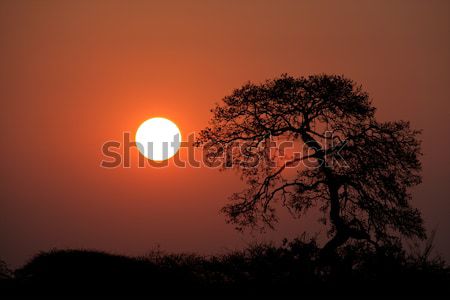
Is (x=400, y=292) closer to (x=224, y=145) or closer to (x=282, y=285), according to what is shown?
(x=282, y=285)

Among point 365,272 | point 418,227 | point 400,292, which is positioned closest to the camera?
point 400,292

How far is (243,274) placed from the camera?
21.6m

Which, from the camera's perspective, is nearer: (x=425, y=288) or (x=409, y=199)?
(x=425, y=288)

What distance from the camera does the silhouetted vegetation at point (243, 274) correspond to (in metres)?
19.3

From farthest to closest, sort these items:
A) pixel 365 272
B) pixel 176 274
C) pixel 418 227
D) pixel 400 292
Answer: pixel 418 227 < pixel 365 272 < pixel 176 274 < pixel 400 292

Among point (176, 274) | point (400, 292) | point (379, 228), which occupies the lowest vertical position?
point (400, 292)

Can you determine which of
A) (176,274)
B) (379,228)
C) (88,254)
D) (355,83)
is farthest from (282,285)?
(355,83)

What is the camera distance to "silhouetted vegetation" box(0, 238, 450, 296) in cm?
1928

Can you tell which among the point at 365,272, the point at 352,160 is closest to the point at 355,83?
the point at 352,160

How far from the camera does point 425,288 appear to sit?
2016cm

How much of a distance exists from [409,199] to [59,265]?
1776 cm

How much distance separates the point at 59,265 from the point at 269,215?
1204cm

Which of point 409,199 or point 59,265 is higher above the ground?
point 409,199

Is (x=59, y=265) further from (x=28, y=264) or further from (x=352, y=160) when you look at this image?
(x=352, y=160)
